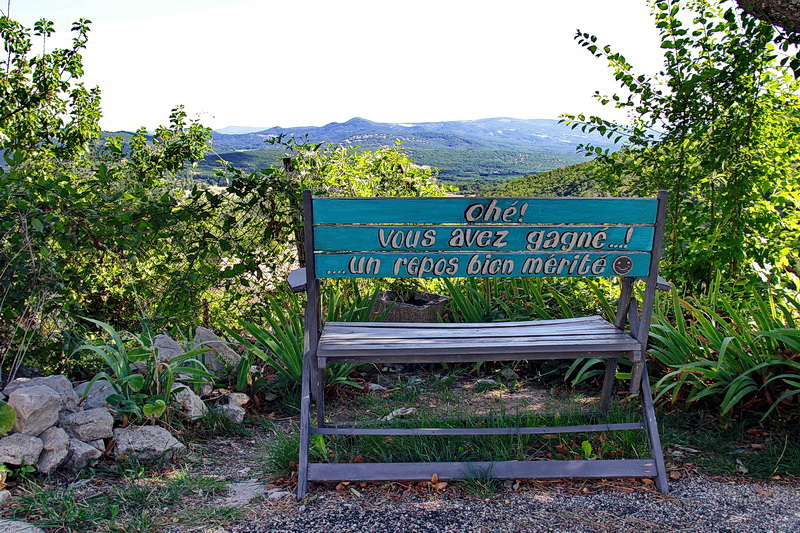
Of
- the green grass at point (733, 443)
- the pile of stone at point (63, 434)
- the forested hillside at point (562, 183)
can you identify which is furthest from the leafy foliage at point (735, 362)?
the pile of stone at point (63, 434)

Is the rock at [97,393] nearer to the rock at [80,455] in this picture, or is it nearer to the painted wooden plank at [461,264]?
the rock at [80,455]

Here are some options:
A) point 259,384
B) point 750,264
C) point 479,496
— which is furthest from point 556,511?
point 750,264

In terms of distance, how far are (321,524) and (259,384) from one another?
1.47m

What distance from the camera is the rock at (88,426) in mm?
2795

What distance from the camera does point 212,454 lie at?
2982mm

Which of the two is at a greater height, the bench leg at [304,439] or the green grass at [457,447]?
the bench leg at [304,439]

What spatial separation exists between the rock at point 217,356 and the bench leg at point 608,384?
2090 millimetres

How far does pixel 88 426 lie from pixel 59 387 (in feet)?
1.00

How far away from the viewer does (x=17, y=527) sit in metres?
2.19

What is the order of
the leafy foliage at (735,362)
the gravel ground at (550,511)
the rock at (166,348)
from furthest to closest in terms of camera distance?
1. the rock at (166,348)
2. the leafy foliage at (735,362)
3. the gravel ground at (550,511)

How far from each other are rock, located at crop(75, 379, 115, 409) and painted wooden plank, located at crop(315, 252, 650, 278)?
50.9 inches

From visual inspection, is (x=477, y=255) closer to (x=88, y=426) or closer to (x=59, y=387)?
(x=88, y=426)

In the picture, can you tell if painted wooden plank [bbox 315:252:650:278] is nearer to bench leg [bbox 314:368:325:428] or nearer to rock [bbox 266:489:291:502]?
bench leg [bbox 314:368:325:428]

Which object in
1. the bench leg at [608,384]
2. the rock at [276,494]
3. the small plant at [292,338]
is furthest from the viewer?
the small plant at [292,338]
